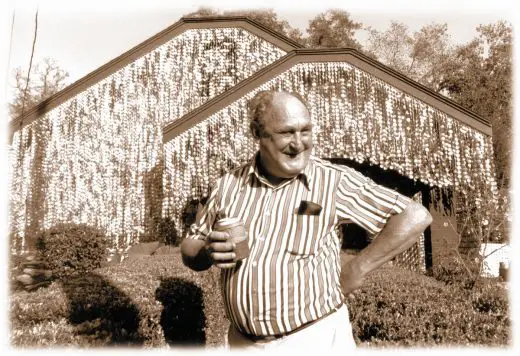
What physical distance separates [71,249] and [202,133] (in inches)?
218

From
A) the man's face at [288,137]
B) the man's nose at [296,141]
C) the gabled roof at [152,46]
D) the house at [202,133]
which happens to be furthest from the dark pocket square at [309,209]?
the gabled roof at [152,46]

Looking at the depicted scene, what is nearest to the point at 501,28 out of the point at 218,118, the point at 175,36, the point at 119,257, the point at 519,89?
the point at 175,36

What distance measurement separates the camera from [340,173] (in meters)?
2.87

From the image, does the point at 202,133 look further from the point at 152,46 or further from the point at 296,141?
the point at 296,141

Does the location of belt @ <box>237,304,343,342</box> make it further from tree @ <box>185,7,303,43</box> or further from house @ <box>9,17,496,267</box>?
tree @ <box>185,7,303,43</box>

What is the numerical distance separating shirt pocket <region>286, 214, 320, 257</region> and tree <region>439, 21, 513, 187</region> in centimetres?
3586

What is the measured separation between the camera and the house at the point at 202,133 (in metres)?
15.3

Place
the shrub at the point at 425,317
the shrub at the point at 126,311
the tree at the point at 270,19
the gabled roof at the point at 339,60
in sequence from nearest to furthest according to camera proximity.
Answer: the shrub at the point at 126,311, the shrub at the point at 425,317, the gabled roof at the point at 339,60, the tree at the point at 270,19

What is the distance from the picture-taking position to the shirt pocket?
107 inches

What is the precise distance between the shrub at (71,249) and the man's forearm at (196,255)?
12.7 metres

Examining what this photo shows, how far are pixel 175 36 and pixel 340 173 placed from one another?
22116mm

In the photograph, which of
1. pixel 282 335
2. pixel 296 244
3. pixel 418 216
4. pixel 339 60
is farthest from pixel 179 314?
pixel 339 60

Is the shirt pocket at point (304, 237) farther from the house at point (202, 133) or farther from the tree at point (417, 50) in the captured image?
the tree at point (417, 50)

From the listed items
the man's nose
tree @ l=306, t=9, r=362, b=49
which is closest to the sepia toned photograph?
the man's nose
